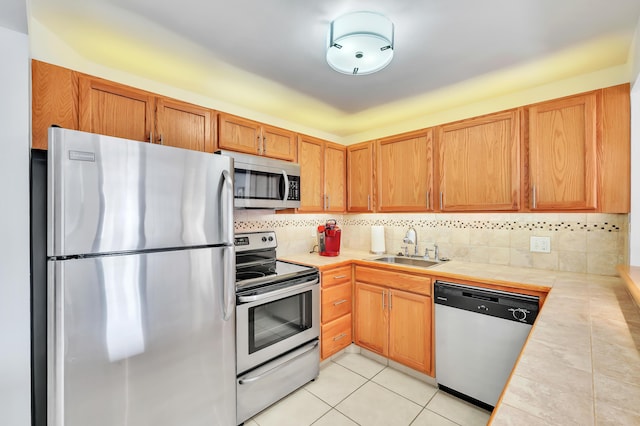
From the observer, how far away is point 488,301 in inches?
72.1

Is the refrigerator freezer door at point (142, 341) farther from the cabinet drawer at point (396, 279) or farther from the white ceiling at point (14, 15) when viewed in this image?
the cabinet drawer at point (396, 279)

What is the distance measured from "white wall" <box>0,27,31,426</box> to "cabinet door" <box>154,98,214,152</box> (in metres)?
0.63

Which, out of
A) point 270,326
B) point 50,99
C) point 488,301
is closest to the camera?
point 50,99

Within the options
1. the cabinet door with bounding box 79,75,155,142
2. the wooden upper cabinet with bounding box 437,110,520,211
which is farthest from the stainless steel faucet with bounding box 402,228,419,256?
the cabinet door with bounding box 79,75,155,142

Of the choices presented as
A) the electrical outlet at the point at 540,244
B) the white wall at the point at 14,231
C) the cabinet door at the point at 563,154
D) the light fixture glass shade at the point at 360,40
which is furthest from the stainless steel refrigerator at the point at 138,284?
the electrical outlet at the point at 540,244

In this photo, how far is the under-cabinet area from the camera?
158 centimetres

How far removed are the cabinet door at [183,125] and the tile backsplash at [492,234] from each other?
75cm

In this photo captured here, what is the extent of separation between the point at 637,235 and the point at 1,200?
131 inches

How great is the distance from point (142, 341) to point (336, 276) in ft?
5.04

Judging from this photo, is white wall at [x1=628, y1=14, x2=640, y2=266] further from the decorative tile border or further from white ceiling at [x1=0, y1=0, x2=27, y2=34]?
white ceiling at [x1=0, y1=0, x2=27, y2=34]

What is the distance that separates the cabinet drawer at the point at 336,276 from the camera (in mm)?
2382

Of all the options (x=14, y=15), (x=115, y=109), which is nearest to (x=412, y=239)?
(x=115, y=109)

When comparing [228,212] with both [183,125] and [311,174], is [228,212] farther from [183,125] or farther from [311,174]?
[311,174]

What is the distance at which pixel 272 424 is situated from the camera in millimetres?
1761
